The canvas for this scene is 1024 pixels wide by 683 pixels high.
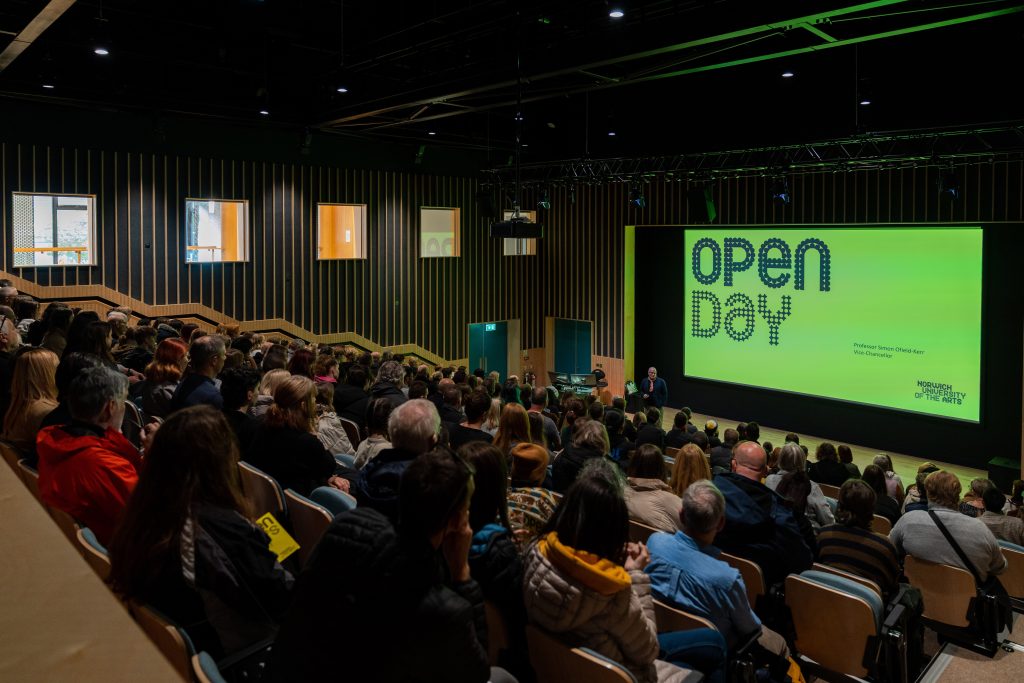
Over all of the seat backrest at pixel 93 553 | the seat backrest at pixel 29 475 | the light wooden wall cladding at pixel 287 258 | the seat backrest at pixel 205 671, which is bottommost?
the seat backrest at pixel 205 671

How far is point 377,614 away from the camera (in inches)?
→ 69.6

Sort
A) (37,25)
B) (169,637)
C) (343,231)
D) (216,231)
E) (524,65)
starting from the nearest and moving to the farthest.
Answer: (169,637), (37,25), (524,65), (216,231), (343,231)

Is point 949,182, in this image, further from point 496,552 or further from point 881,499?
point 496,552

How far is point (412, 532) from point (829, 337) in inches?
→ 506

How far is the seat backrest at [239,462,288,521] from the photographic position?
3535 mm

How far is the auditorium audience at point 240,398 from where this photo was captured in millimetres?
4355

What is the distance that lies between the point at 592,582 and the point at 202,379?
3.15m

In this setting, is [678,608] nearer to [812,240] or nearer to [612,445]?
[612,445]

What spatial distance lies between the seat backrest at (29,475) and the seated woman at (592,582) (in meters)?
2.01

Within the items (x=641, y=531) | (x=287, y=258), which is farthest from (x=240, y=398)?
(x=287, y=258)

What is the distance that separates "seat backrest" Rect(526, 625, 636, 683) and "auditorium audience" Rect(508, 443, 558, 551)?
0.36m

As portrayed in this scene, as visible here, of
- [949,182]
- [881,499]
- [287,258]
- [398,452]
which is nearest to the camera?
[398,452]

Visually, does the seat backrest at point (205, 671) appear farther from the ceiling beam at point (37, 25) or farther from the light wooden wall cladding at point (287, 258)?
the light wooden wall cladding at point (287, 258)

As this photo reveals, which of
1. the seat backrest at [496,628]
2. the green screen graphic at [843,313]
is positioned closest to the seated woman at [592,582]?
the seat backrest at [496,628]
